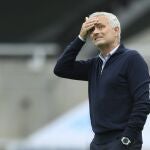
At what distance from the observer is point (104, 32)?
6156 mm

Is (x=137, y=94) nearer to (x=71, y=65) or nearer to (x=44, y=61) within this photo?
(x=71, y=65)

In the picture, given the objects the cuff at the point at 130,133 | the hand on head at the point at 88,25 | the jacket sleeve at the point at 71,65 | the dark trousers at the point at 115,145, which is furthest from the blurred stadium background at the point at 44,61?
the cuff at the point at 130,133

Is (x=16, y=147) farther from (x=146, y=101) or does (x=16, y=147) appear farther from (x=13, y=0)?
(x=146, y=101)

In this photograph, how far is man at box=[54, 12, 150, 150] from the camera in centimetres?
591

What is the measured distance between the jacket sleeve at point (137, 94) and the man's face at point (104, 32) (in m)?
0.21

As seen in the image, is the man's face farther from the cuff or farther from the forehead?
the cuff

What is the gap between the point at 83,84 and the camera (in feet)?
55.1

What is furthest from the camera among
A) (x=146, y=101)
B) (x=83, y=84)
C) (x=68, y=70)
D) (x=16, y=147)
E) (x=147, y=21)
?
(x=147, y=21)

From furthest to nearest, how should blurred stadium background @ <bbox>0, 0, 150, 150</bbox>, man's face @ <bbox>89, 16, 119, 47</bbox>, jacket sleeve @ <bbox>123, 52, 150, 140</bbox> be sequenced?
blurred stadium background @ <bbox>0, 0, 150, 150</bbox> < man's face @ <bbox>89, 16, 119, 47</bbox> < jacket sleeve @ <bbox>123, 52, 150, 140</bbox>

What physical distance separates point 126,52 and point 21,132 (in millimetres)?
11379

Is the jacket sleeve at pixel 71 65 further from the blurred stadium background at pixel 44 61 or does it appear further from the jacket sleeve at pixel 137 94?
the blurred stadium background at pixel 44 61

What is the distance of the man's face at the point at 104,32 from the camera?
6145 mm

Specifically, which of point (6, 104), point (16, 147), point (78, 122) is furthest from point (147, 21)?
point (78, 122)

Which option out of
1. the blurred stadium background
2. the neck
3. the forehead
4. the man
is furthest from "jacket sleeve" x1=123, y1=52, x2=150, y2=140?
the blurred stadium background
